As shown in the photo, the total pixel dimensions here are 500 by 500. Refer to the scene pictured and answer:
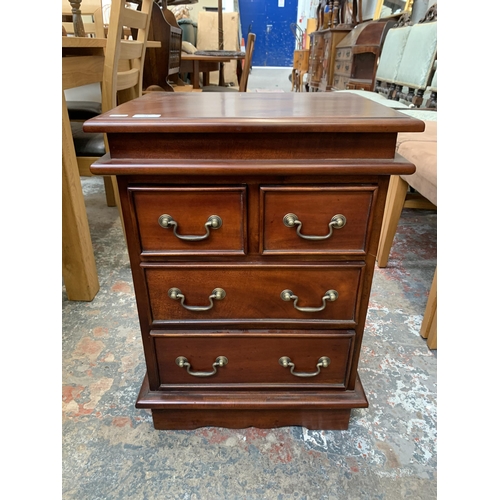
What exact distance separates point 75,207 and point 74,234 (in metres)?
0.10

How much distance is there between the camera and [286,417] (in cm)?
97

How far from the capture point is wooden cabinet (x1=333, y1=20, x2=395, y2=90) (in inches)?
122

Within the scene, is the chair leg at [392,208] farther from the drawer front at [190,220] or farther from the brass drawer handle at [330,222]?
the drawer front at [190,220]

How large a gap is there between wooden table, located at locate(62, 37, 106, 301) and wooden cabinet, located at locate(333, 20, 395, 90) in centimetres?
246

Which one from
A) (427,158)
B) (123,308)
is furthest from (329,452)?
(427,158)

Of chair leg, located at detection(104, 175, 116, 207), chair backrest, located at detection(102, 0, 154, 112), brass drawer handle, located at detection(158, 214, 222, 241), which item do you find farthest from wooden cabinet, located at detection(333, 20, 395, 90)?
brass drawer handle, located at detection(158, 214, 222, 241)

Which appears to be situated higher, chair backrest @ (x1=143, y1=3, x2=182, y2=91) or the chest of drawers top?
chair backrest @ (x1=143, y1=3, x2=182, y2=91)

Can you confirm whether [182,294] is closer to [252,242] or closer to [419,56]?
[252,242]

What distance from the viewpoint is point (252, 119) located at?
2.11 ft

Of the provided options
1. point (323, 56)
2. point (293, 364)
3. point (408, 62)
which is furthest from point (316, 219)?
point (323, 56)

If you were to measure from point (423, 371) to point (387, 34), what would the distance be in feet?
9.19

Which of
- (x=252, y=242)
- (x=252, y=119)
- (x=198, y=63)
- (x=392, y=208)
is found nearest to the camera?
(x=252, y=119)

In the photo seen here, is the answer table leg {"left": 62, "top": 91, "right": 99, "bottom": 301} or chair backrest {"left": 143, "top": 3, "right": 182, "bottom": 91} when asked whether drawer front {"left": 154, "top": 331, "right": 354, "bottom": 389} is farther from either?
chair backrest {"left": 143, "top": 3, "right": 182, "bottom": 91}

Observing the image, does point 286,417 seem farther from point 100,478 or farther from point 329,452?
point 100,478
